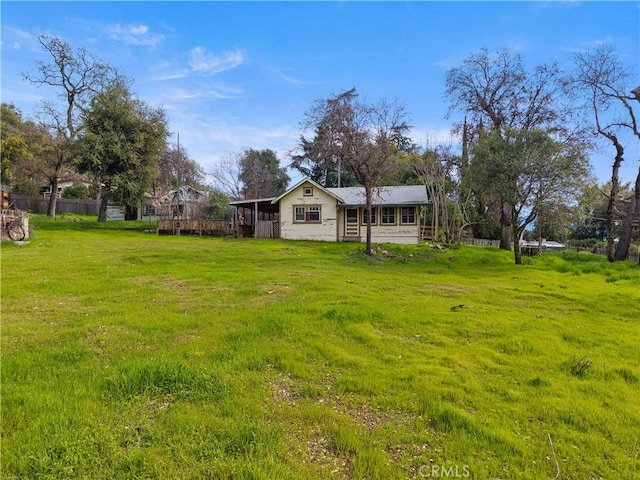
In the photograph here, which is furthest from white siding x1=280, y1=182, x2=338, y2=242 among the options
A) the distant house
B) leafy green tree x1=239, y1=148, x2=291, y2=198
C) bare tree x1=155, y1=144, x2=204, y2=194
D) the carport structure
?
bare tree x1=155, y1=144, x2=204, y2=194

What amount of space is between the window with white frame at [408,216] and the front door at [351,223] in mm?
3237

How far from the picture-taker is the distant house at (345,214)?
24.2 m

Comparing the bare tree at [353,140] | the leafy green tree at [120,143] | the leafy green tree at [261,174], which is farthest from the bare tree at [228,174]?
the bare tree at [353,140]

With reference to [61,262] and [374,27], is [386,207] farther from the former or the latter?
[61,262]

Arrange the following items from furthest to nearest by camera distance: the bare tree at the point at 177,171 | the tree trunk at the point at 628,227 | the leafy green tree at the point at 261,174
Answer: the leafy green tree at the point at 261,174 < the bare tree at the point at 177,171 < the tree trunk at the point at 628,227

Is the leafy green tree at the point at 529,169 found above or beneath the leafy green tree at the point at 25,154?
beneath

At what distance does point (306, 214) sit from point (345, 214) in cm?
292

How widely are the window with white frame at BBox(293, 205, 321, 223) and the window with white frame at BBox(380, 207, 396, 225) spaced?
182 inches

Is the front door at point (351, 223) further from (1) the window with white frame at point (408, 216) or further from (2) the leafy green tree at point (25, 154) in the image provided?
(2) the leafy green tree at point (25, 154)

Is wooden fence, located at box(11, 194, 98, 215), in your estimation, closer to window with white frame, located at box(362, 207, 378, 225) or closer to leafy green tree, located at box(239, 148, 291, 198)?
leafy green tree, located at box(239, 148, 291, 198)

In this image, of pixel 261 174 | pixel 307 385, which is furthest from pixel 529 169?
pixel 261 174

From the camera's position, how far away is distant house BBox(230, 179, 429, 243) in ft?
79.4

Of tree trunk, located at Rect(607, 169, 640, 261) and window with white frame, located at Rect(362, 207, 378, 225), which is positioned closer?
tree trunk, located at Rect(607, 169, 640, 261)

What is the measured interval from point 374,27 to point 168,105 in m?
24.4
